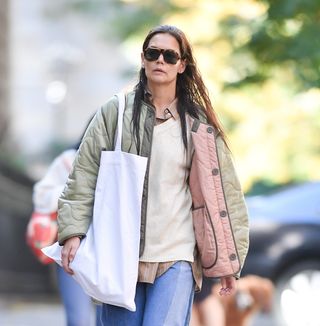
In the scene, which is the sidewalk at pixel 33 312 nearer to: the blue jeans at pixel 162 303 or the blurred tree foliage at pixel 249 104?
the blurred tree foliage at pixel 249 104

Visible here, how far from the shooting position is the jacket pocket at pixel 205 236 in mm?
5117

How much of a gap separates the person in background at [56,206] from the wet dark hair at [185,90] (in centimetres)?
189

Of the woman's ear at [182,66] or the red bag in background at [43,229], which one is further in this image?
the red bag in background at [43,229]

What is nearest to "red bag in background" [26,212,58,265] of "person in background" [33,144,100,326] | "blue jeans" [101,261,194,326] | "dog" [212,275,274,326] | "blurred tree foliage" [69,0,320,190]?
"person in background" [33,144,100,326]

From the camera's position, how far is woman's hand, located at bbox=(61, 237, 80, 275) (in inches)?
199

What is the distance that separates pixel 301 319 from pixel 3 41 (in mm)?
11614

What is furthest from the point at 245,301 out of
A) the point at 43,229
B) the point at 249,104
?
the point at 249,104

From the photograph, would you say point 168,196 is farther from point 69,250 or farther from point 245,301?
point 245,301

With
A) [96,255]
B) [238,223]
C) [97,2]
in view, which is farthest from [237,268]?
[97,2]

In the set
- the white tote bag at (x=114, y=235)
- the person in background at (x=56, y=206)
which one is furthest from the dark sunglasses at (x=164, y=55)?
the person in background at (x=56, y=206)

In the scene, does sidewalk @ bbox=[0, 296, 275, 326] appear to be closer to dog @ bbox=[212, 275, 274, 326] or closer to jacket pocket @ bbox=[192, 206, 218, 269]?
dog @ bbox=[212, 275, 274, 326]

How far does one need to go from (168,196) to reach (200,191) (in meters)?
0.14

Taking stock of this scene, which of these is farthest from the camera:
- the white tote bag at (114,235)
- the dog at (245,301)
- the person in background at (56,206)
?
the dog at (245,301)

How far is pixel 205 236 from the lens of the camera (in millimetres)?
5133
